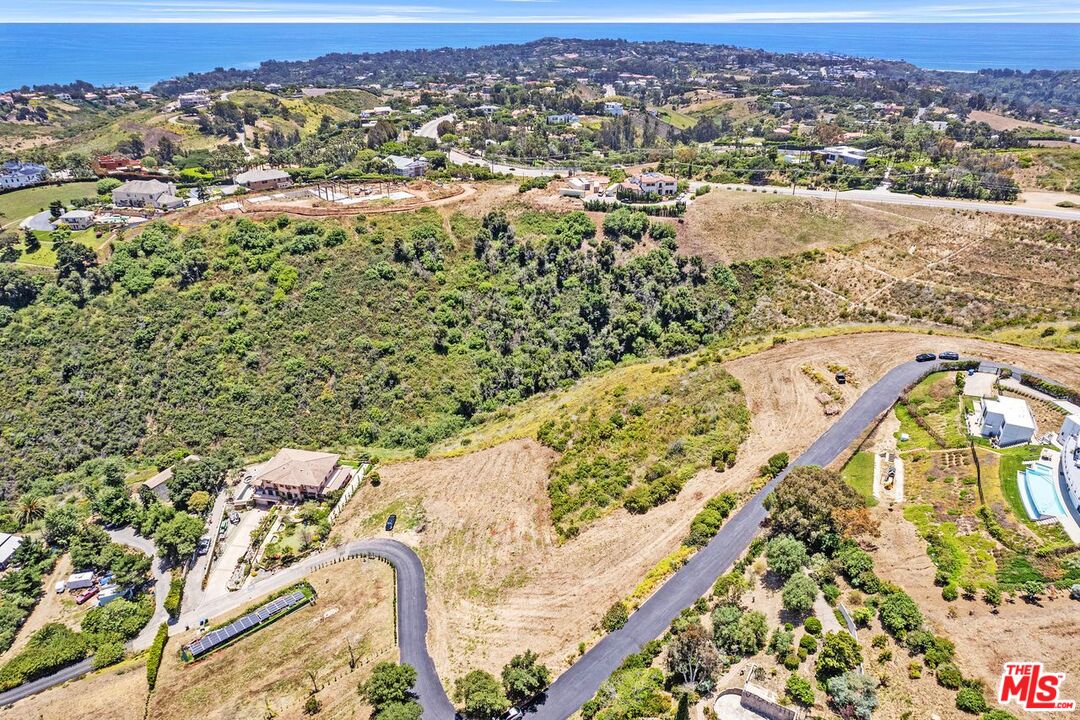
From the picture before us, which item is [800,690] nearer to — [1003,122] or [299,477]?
[299,477]

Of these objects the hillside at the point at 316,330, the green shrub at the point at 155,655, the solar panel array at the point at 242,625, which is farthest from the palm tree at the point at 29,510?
the solar panel array at the point at 242,625

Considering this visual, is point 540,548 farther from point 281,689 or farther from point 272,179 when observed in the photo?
point 272,179

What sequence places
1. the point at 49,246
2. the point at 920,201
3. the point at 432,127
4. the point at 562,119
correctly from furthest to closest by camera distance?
the point at 562,119 → the point at 432,127 → the point at 49,246 → the point at 920,201

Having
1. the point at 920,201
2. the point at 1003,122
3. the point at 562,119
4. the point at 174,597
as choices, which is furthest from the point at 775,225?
the point at 1003,122

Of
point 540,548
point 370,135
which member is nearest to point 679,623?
point 540,548

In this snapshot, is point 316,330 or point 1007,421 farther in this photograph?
point 316,330

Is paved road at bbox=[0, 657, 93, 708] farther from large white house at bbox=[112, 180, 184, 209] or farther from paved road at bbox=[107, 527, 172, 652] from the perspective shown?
large white house at bbox=[112, 180, 184, 209]

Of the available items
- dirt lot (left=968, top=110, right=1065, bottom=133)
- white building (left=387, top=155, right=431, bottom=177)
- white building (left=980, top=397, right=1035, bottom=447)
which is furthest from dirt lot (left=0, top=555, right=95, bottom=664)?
dirt lot (left=968, top=110, right=1065, bottom=133)
